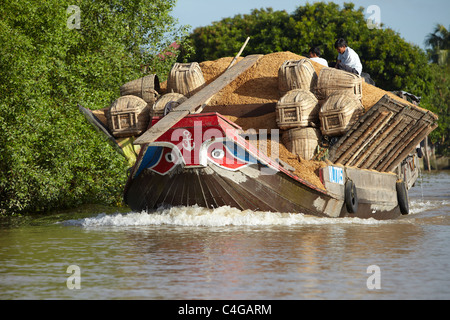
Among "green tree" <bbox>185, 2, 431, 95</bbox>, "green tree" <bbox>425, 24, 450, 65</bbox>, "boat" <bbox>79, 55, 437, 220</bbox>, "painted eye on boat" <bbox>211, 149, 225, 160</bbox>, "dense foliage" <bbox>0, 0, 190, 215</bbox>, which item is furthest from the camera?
"green tree" <bbox>425, 24, 450, 65</bbox>

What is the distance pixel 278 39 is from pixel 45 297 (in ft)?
106

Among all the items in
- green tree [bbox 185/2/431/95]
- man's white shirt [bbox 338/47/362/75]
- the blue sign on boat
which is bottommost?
the blue sign on boat

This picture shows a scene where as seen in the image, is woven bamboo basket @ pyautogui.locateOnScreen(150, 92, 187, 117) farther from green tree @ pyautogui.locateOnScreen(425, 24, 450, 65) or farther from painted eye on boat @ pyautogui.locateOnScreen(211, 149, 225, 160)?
green tree @ pyautogui.locateOnScreen(425, 24, 450, 65)

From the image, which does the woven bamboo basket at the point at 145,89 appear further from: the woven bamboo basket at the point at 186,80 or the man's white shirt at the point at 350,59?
the man's white shirt at the point at 350,59

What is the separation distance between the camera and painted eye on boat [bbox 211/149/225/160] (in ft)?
36.1

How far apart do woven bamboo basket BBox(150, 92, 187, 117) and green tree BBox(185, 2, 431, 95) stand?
23.9 m

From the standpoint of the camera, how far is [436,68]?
51.2 meters

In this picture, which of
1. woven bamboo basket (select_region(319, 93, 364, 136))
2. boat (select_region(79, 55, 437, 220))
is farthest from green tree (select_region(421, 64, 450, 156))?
woven bamboo basket (select_region(319, 93, 364, 136))

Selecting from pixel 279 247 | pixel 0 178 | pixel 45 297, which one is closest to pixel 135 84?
pixel 0 178

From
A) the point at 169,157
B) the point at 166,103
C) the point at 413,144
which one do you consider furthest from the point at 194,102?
the point at 413,144

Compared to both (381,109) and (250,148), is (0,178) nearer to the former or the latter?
(250,148)

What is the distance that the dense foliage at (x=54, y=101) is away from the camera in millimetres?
14188

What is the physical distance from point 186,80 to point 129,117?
50.9 inches

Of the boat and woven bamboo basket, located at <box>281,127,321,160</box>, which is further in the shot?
woven bamboo basket, located at <box>281,127,321,160</box>
